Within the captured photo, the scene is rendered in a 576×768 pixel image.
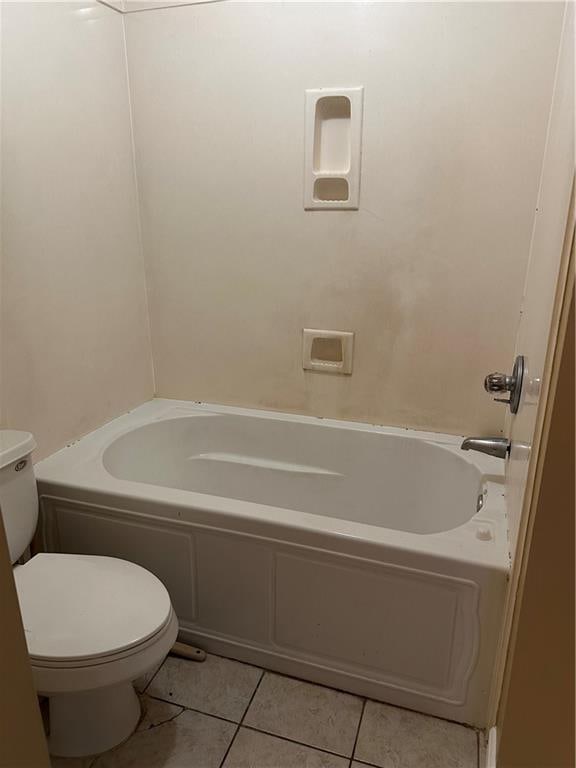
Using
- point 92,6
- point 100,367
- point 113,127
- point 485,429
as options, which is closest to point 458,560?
point 485,429

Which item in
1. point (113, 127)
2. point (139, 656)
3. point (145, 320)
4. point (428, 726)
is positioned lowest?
point (428, 726)

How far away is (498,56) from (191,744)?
7.00 ft

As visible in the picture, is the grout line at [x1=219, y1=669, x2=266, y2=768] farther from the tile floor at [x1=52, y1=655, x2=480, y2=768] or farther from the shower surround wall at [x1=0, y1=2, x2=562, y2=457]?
the shower surround wall at [x1=0, y1=2, x2=562, y2=457]

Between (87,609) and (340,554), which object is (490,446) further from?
(87,609)

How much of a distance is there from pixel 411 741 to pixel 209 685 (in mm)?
582

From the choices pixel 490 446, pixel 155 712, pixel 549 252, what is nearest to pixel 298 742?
pixel 155 712

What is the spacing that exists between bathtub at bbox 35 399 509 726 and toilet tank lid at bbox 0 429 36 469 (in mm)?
219

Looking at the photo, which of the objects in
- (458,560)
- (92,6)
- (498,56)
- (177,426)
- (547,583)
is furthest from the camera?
(177,426)

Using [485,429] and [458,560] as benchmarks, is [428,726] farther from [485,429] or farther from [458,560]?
[485,429]

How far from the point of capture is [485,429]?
1.95 metres

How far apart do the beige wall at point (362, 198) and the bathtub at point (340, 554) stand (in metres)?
0.26

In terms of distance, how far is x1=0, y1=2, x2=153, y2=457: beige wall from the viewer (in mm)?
1544

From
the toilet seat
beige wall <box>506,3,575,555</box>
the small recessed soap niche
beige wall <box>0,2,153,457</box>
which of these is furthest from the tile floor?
the small recessed soap niche

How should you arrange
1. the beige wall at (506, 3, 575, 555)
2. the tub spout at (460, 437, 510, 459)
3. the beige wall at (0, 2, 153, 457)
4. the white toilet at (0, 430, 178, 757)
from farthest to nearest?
the tub spout at (460, 437, 510, 459)
the beige wall at (0, 2, 153, 457)
the white toilet at (0, 430, 178, 757)
the beige wall at (506, 3, 575, 555)
